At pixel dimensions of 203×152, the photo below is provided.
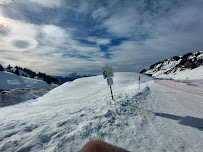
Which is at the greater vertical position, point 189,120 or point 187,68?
point 187,68

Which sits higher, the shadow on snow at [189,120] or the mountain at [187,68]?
the mountain at [187,68]

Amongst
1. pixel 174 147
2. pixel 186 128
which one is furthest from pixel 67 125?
pixel 186 128

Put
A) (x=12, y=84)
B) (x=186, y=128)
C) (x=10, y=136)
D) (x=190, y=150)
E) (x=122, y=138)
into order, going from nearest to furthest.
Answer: (x=190, y=150) → (x=122, y=138) → (x=10, y=136) → (x=186, y=128) → (x=12, y=84)

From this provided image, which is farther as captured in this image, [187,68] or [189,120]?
[187,68]

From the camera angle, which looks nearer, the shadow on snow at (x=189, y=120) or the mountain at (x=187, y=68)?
the shadow on snow at (x=189, y=120)

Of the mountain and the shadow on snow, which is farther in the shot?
the mountain

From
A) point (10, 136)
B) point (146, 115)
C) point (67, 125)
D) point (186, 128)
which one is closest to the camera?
point (10, 136)

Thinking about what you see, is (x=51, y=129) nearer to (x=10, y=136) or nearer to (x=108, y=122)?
(x=10, y=136)

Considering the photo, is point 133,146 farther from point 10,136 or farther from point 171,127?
point 10,136

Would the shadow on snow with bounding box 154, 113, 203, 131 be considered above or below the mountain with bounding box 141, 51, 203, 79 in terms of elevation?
below

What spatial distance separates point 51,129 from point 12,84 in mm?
85272

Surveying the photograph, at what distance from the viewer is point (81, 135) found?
182 inches

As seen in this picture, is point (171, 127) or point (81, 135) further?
point (171, 127)

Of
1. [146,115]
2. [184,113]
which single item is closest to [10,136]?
[146,115]
